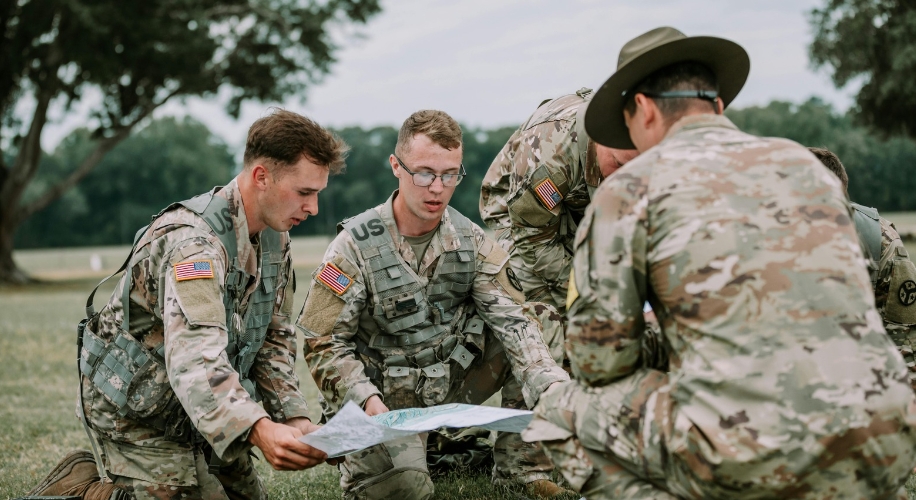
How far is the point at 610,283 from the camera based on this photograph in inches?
107

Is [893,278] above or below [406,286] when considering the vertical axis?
below

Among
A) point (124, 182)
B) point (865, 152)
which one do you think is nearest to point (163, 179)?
point (124, 182)

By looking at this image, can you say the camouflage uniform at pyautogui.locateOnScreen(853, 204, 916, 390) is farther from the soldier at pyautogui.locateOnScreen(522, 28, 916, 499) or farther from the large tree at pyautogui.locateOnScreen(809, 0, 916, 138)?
the large tree at pyautogui.locateOnScreen(809, 0, 916, 138)

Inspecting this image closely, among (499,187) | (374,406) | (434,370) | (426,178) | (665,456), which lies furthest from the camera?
(499,187)

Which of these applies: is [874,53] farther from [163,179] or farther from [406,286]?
[163,179]

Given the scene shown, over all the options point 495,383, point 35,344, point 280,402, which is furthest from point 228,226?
A: point 35,344

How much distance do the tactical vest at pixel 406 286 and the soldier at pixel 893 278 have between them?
6.03 feet

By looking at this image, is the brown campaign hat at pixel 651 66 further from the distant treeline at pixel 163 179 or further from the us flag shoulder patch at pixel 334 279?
the distant treeline at pixel 163 179

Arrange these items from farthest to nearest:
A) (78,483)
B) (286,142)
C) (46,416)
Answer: (46,416), (78,483), (286,142)

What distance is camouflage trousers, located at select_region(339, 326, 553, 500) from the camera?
4.45 metres

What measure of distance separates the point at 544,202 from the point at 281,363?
183 cm

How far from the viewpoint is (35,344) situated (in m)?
12.1

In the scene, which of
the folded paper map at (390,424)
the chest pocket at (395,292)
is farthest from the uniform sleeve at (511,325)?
the folded paper map at (390,424)

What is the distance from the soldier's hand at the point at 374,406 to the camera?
4211 millimetres
